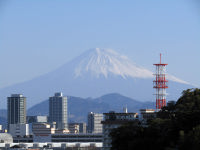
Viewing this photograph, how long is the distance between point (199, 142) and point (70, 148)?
11176cm

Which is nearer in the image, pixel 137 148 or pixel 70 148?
pixel 137 148

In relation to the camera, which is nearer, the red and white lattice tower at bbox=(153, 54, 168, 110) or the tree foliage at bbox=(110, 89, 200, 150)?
the tree foliage at bbox=(110, 89, 200, 150)

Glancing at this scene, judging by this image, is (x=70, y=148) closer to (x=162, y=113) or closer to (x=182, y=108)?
(x=162, y=113)

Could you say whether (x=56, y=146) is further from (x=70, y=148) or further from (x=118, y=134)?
(x=118, y=134)

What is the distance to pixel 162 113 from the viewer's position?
343ft

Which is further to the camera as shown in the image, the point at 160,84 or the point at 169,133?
the point at 160,84

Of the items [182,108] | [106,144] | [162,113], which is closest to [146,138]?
[182,108]

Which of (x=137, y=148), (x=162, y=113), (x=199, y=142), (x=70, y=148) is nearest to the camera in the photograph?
(x=199, y=142)

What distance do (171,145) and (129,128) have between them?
11484 mm

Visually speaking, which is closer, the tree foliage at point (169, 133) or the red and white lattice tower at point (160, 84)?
the tree foliage at point (169, 133)

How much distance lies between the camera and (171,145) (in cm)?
7325

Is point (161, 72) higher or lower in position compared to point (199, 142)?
higher

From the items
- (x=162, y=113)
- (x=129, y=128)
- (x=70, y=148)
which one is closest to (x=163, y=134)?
(x=129, y=128)

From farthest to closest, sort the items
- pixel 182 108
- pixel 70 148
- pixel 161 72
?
pixel 70 148, pixel 161 72, pixel 182 108
